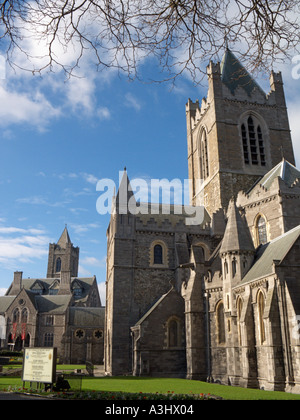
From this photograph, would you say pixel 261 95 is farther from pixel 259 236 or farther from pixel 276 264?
pixel 276 264

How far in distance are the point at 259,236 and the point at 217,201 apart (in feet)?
22.8

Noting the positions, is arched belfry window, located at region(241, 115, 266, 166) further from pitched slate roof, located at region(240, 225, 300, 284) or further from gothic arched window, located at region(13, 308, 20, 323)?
gothic arched window, located at region(13, 308, 20, 323)

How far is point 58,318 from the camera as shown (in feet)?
195

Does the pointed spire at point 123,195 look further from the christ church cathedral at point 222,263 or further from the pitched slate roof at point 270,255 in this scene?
the pitched slate roof at point 270,255

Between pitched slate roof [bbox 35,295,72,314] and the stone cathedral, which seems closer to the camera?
the stone cathedral

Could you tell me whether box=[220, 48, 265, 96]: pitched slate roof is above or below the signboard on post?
above

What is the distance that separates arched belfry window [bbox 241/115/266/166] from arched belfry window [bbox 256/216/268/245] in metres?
9.37

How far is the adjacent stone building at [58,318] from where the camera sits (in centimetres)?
5197

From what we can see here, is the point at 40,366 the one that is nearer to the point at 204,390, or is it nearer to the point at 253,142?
the point at 204,390

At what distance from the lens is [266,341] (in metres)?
18.7

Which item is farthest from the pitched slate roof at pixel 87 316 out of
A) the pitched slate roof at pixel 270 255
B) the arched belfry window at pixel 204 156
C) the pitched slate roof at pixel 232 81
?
the pitched slate roof at pixel 270 255

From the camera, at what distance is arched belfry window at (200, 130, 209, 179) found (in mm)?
39500

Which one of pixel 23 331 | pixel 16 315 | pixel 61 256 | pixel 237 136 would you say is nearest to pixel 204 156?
pixel 237 136

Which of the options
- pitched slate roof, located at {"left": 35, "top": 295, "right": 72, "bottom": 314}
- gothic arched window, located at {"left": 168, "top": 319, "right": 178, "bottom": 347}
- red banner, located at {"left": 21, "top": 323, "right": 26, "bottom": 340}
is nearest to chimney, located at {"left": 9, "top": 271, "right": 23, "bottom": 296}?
pitched slate roof, located at {"left": 35, "top": 295, "right": 72, "bottom": 314}
